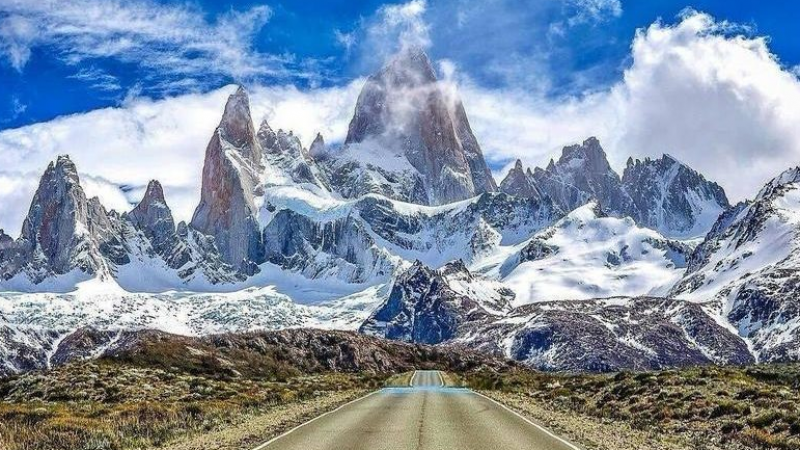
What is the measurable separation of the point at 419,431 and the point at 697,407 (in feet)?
49.0

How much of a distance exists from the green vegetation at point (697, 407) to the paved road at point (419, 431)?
515 cm

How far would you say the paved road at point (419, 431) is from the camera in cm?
2525

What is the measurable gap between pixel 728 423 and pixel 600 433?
5.02 metres

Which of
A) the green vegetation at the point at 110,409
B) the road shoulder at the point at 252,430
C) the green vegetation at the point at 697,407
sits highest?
the green vegetation at the point at 697,407

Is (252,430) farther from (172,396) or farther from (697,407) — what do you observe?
(172,396)

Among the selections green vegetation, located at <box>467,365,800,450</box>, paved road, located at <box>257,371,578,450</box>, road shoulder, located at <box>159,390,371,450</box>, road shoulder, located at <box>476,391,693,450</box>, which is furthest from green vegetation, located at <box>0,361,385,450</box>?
green vegetation, located at <box>467,365,800,450</box>

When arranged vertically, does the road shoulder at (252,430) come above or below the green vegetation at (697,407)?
below

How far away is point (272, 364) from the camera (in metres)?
128

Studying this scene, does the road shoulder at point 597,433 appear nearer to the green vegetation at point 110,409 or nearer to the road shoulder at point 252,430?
the road shoulder at point 252,430

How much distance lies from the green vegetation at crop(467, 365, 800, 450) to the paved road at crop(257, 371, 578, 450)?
5.15m

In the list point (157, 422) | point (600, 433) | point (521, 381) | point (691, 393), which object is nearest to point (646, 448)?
point (600, 433)

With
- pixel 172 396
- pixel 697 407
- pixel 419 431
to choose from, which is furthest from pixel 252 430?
pixel 172 396

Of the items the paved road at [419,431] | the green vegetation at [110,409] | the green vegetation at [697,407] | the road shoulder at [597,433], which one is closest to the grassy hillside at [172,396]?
the green vegetation at [110,409]

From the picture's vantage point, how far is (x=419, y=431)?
28922 mm
